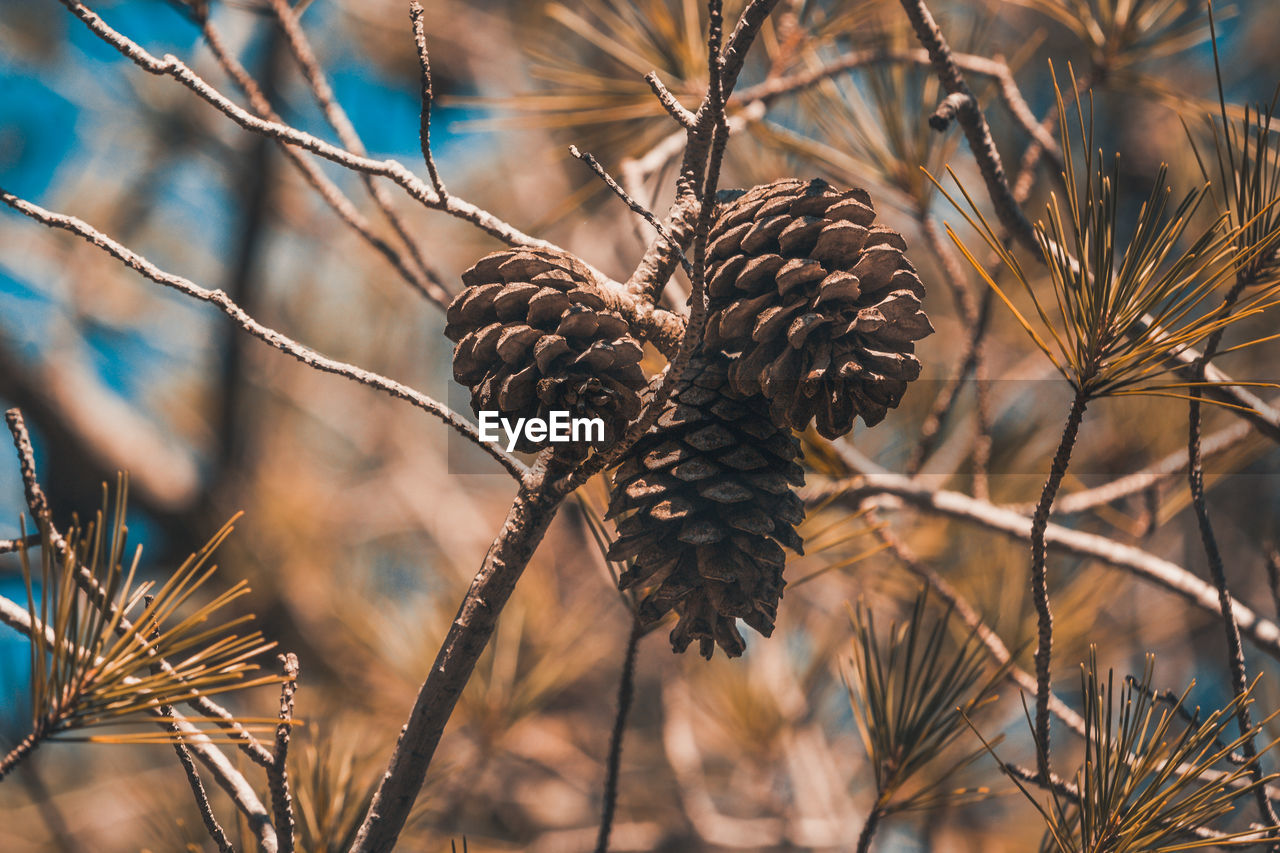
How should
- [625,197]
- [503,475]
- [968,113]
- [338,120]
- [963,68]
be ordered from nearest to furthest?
[625,197], [968,113], [338,120], [963,68], [503,475]

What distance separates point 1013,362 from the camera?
136 centimetres

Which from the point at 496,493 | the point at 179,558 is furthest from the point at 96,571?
the point at 496,493

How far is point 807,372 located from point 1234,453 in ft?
2.03

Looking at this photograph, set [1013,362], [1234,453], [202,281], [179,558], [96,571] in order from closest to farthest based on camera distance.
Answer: [96,571]
[1234,453]
[179,558]
[1013,362]
[202,281]

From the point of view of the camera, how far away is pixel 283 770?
33 cm

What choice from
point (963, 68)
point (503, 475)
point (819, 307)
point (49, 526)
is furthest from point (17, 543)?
point (503, 475)

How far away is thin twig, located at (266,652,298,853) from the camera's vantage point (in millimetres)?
311

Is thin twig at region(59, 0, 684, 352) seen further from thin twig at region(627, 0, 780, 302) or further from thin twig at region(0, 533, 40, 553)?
thin twig at region(0, 533, 40, 553)

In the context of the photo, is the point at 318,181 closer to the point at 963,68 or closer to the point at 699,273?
the point at 699,273

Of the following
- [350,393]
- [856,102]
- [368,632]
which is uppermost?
[856,102]

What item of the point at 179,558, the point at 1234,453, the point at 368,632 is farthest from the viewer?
the point at 179,558

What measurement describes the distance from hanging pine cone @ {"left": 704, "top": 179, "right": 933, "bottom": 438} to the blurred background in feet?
0.63

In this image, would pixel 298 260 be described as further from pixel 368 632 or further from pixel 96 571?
pixel 96 571

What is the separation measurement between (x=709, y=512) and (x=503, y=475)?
4.54 feet
